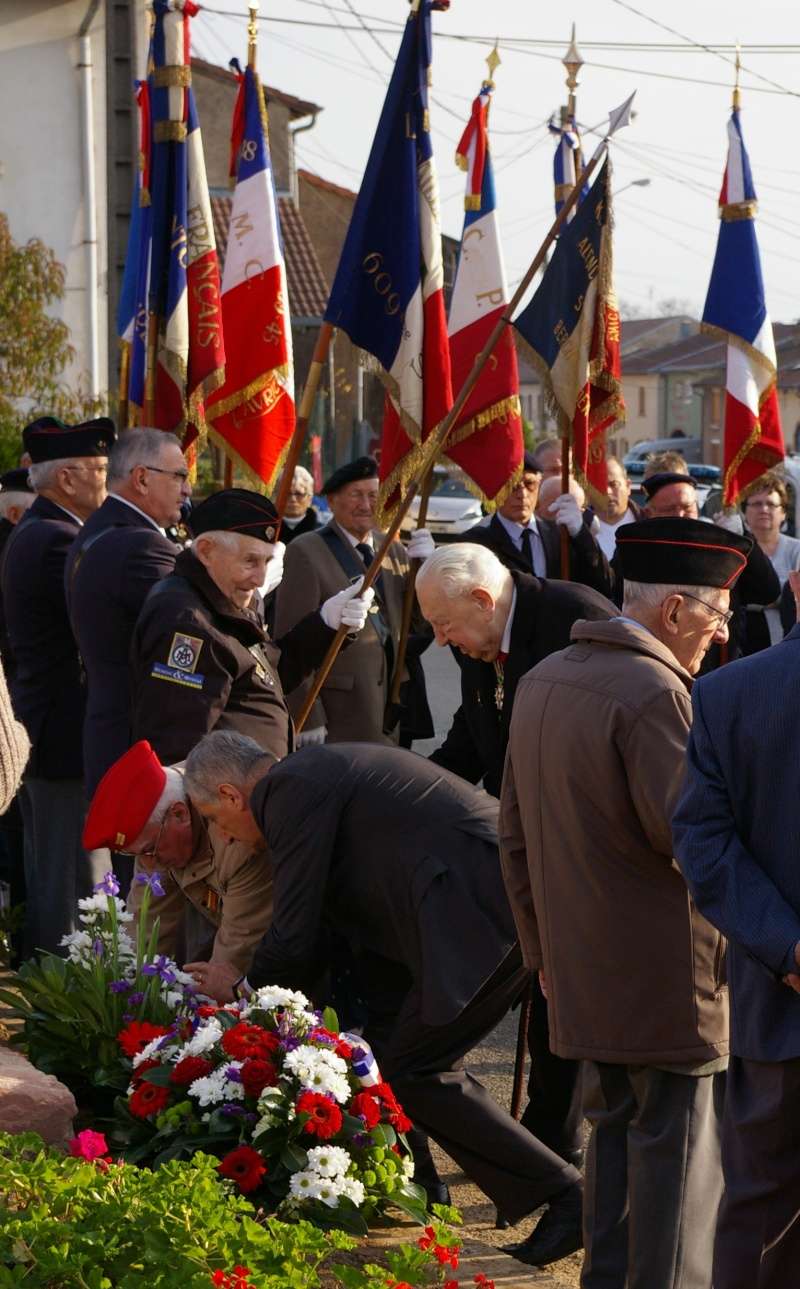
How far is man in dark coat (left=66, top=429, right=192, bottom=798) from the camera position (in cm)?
625

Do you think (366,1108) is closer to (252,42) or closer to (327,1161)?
(327,1161)

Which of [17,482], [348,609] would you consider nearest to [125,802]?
[348,609]

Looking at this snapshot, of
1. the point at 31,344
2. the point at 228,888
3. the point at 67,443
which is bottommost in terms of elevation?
the point at 228,888

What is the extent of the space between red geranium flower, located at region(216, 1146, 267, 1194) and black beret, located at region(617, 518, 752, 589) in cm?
157

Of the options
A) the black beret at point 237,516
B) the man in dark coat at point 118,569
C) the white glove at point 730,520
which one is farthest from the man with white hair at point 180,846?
→ the white glove at point 730,520

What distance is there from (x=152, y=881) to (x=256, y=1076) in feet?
2.74

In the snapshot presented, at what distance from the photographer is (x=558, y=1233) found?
468cm

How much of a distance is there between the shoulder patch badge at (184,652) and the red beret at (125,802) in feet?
2.96

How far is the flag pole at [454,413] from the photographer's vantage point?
6.52 meters

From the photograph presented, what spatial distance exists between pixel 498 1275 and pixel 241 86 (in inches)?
227

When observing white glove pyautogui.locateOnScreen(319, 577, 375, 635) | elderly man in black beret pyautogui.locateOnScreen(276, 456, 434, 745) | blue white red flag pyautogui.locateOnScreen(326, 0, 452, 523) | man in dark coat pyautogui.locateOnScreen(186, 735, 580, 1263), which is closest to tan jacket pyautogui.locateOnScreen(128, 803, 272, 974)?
man in dark coat pyautogui.locateOnScreen(186, 735, 580, 1263)

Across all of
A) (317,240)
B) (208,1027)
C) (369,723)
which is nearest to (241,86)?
(369,723)

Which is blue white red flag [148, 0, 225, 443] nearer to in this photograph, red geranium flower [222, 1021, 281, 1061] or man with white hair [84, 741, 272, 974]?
man with white hair [84, 741, 272, 974]

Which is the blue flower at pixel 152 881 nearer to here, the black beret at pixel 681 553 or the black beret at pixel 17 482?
the black beret at pixel 681 553
